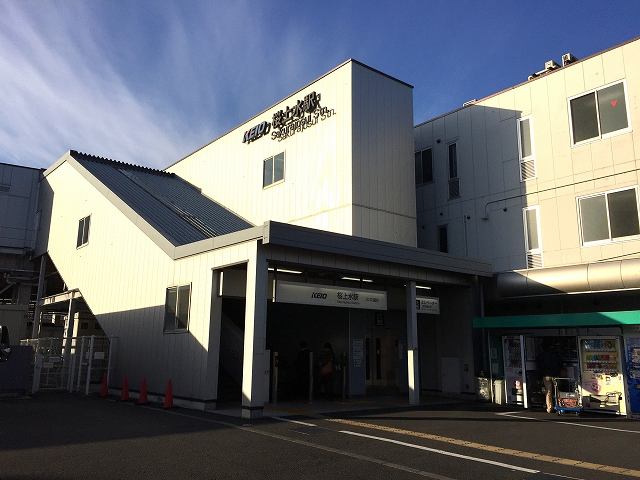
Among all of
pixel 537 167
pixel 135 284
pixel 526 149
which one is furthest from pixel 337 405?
pixel 526 149

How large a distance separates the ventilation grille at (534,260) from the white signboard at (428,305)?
3.21m

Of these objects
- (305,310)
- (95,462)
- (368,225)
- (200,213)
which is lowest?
(95,462)

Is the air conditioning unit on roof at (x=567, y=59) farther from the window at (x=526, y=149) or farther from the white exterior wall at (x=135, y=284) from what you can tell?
the white exterior wall at (x=135, y=284)

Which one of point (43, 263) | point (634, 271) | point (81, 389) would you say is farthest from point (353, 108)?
point (43, 263)

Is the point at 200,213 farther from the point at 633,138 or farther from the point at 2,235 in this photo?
the point at 633,138

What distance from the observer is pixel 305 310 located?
61.7ft

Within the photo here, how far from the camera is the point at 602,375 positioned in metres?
13.5

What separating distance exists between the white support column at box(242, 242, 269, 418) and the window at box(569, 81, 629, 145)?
35.1 feet

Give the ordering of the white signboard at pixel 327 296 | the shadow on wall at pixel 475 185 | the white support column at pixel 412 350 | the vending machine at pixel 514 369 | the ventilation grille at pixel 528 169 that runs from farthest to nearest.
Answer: the shadow on wall at pixel 475 185, the ventilation grille at pixel 528 169, the vending machine at pixel 514 369, the white support column at pixel 412 350, the white signboard at pixel 327 296

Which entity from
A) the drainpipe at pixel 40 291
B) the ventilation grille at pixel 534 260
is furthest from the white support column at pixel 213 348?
the drainpipe at pixel 40 291

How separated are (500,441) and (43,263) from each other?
77.4ft

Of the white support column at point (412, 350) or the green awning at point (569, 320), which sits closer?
the green awning at point (569, 320)

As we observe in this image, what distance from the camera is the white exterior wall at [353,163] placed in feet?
57.1

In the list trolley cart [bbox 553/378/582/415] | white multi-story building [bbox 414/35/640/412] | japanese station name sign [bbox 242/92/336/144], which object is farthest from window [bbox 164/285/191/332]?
trolley cart [bbox 553/378/582/415]
